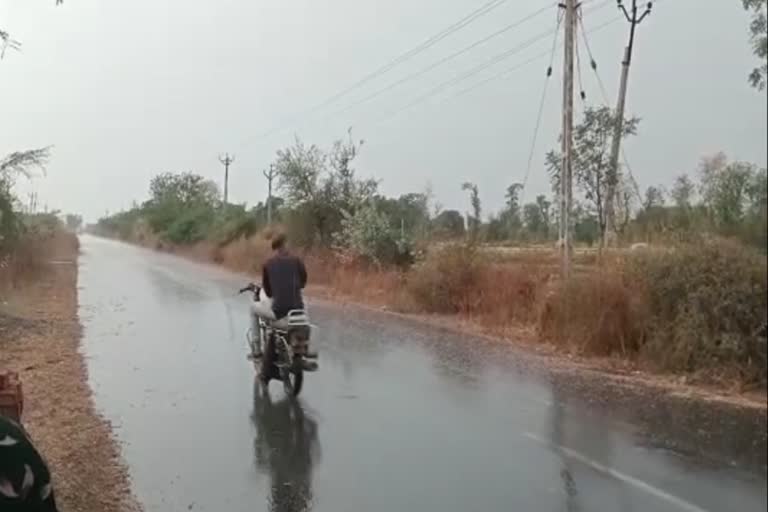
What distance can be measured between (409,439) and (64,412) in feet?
12.5

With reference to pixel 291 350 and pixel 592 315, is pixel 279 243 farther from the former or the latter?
pixel 592 315

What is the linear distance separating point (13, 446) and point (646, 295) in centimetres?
524

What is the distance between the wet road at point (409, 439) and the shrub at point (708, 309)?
14.3 inches

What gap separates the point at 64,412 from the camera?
8.98 metres

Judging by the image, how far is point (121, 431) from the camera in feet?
27.1

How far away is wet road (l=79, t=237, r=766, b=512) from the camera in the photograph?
19.5 feet

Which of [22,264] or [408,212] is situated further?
[408,212]

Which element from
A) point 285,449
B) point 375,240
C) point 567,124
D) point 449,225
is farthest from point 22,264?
point 285,449

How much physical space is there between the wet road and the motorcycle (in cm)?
27

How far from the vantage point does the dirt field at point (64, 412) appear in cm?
633

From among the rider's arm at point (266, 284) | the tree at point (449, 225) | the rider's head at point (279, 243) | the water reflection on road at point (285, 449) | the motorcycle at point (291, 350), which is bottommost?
the water reflection on road at point (285, 449)

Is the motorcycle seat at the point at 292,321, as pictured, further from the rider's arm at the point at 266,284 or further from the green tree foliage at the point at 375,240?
the green tree foliage at the point at 375,240

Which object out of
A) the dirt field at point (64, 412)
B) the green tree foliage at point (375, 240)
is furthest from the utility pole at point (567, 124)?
the dirt field at point (64, 412)

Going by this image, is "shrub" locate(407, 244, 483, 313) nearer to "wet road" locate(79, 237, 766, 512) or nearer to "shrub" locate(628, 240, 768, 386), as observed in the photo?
"wet road" locate(79, 237, 766, 512)
